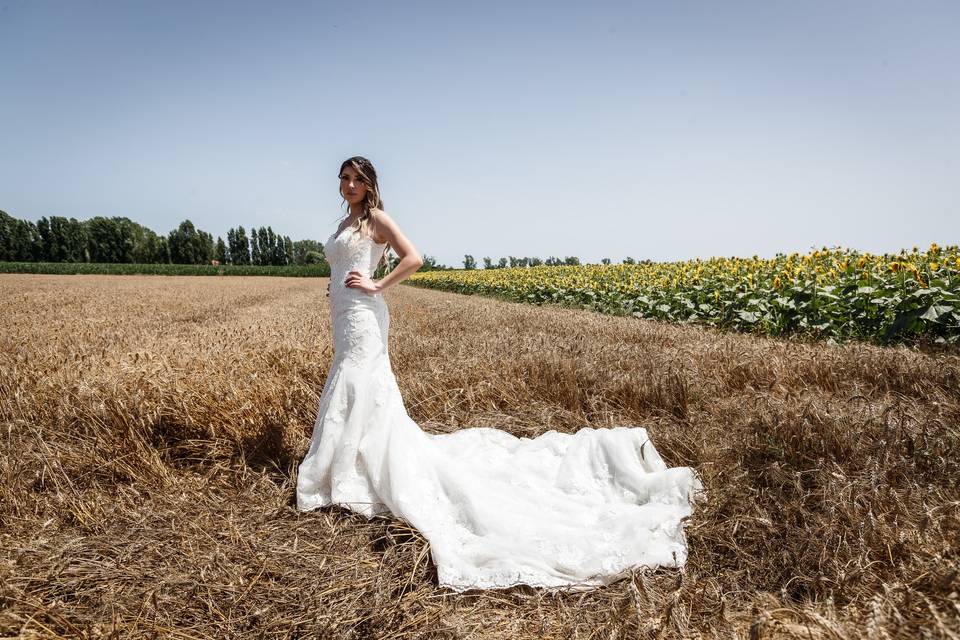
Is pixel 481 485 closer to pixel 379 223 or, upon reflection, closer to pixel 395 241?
pixel 395 241

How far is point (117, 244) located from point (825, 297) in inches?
4164

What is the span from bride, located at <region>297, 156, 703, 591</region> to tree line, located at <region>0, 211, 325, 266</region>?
73177mm

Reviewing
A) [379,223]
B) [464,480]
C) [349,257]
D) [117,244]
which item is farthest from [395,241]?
[117,244]

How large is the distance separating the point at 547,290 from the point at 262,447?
51.9 feet

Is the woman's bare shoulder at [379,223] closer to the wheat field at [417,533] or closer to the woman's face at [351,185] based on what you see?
the woman's face at [351,185]

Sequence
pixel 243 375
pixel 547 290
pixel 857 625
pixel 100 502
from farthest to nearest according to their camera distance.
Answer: pixel 547 290 → pixel 243 375 → pixel 100 502 → pixel 857 625

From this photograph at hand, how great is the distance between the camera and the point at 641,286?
1227 centimetres

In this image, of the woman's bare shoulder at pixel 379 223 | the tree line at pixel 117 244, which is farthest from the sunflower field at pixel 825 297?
the tree line at pixel 117 244

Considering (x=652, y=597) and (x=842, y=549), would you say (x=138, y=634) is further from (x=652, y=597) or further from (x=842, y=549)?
(x=842, y=549)

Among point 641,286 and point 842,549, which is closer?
point 842,549

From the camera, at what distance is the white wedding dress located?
7.45 feet

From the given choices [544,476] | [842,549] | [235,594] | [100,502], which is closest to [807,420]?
[842,549]

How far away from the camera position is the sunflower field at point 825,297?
19.2 ft

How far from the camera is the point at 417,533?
2449 millimetres
